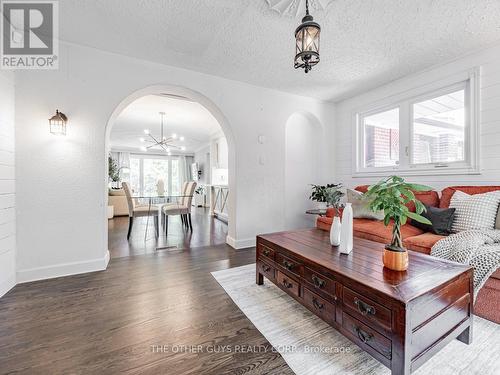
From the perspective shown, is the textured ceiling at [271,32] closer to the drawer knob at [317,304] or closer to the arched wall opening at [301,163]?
the arched wall opening at [301,163]

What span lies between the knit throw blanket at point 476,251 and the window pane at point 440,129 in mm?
1314

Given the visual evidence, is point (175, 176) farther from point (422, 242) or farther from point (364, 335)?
point (364, 335)

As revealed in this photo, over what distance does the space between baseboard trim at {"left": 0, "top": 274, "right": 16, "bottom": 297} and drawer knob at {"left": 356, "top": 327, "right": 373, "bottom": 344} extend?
296 centimetres

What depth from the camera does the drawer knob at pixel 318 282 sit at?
1427 millimetres

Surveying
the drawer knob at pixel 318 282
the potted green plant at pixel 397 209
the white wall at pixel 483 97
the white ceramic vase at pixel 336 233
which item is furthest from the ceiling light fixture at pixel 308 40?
the white wall at pixel 483 97

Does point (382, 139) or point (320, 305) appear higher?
point (382, 139)

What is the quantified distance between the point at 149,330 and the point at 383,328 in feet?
4.86

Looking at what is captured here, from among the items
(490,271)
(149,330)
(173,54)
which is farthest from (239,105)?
(490,271)

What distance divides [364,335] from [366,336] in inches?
0.4

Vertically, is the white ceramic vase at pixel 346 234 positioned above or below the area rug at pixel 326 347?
above

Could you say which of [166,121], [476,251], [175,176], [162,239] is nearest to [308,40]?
[476,251]

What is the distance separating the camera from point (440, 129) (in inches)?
117

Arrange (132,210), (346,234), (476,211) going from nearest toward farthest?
(346,234)
(476,211)
(132,210)

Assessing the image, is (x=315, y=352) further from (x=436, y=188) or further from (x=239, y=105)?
(x=239, y=105)
